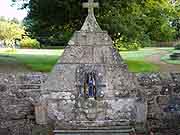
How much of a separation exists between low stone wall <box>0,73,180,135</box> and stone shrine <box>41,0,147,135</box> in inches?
22.3

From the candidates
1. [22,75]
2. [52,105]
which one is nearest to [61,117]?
[52,105]

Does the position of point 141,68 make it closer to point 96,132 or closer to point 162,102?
point 162,102

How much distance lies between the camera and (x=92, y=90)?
391 inches

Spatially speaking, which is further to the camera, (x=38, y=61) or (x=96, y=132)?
(x=38, y=61)

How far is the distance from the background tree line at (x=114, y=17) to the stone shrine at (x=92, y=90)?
10.1 metres

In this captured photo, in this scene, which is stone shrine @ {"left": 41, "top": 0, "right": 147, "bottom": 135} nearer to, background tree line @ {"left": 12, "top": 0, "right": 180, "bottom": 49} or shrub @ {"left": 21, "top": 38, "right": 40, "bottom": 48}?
background tree line @ {"left": 12, "top": 0, "right": 180, "bottom": 49}

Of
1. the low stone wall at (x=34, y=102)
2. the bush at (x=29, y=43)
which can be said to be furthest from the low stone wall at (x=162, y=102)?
the bush at (x=29, y=43)

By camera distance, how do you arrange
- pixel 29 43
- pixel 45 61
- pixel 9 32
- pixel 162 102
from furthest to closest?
1. pixel 29 43
2. pixel 9 32
3. pixel 45 61
4. pixel 162 102

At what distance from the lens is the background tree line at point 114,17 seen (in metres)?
20.4

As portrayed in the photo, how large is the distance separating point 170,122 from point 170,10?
19262 millimetres

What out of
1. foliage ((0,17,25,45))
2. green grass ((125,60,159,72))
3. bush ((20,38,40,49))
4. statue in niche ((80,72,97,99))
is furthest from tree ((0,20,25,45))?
statue in niche ((80,72,97,99))

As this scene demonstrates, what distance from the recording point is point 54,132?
383 inches

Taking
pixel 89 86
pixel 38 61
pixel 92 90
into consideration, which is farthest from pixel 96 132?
pixel 38 61

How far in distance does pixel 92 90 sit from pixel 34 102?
5.49 ft
